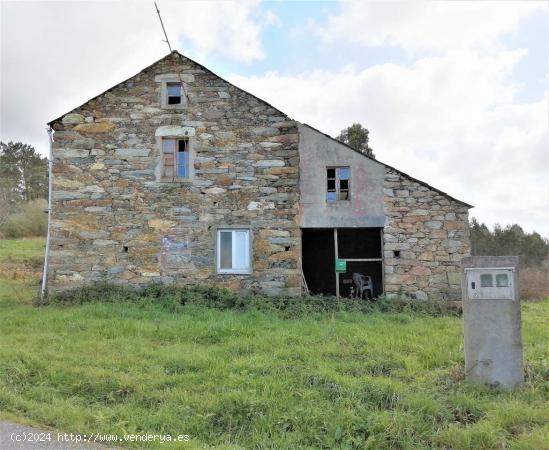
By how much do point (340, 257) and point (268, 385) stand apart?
12319 millimetres

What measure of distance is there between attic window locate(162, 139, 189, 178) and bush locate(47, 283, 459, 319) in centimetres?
301

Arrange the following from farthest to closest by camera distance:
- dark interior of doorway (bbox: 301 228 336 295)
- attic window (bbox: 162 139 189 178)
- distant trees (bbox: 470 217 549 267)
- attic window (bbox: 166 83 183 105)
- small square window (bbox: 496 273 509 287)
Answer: distant trees (bbox: 470 217 549 267), dark interior of doorway (bbox: 301 228 336 295), attic window (bbox: 166 83 183 105), attic window (bbox: 162 139 189 178), small square window (bbox: 496 273 509 287)

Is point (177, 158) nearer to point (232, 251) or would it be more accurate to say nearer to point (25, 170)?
point (232, 251)

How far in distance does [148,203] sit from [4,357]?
6.19 metres

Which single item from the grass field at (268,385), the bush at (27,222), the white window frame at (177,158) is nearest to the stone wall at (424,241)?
the grass field at (268,385)

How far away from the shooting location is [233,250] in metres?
12.5

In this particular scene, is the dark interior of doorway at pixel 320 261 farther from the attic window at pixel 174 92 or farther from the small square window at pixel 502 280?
the small square window at pixel 502 280

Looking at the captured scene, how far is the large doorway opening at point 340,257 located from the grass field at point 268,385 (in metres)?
7.72

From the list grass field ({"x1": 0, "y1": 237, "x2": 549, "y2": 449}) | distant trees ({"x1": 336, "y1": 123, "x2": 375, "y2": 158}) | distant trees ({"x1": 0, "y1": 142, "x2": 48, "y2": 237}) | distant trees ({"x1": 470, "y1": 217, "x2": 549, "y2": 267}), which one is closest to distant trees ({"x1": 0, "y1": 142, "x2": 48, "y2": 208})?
distant trees ({"x1": 0, "y1": 142, "x2": 48, "y2": 237})

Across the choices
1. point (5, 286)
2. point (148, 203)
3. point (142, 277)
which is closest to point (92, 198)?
point (148, 203)

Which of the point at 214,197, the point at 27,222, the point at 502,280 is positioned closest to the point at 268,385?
the point at 502,280

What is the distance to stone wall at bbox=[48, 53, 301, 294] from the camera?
40.7ft

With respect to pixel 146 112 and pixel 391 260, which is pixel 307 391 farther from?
pixel 146 112

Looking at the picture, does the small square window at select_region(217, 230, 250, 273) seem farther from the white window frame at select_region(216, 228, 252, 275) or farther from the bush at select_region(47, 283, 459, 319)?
the bush at select_region(47, 283, 459, 319)
